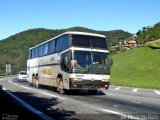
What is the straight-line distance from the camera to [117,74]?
58.5m

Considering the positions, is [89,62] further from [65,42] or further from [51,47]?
[51,47]

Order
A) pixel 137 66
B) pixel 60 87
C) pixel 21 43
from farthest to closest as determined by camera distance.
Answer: pixel 21 43 < pixel 137 66 < pixel 60 87

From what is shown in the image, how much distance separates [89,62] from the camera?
78.6 feet

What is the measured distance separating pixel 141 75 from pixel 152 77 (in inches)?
114

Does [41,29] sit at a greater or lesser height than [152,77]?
greater

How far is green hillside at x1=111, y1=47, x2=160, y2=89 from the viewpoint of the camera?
5151 cm

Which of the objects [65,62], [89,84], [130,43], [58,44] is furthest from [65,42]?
[130,43]

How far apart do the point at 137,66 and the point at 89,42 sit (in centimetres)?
3522

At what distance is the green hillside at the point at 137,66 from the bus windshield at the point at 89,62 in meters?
24.4

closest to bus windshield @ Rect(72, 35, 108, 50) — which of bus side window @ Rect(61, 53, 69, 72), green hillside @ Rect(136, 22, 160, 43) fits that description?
bus side window @ Rect(61, 53, 69, 72)

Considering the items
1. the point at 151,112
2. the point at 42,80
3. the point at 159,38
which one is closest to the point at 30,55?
the point at 42,80

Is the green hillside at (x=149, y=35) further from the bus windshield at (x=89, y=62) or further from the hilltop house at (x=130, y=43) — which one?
Result: the bus windshield at (x=89, y=62)

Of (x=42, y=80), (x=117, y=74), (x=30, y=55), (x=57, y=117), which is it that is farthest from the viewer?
(x=117, y=74)

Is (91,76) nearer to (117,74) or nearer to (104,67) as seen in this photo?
(104,67)
